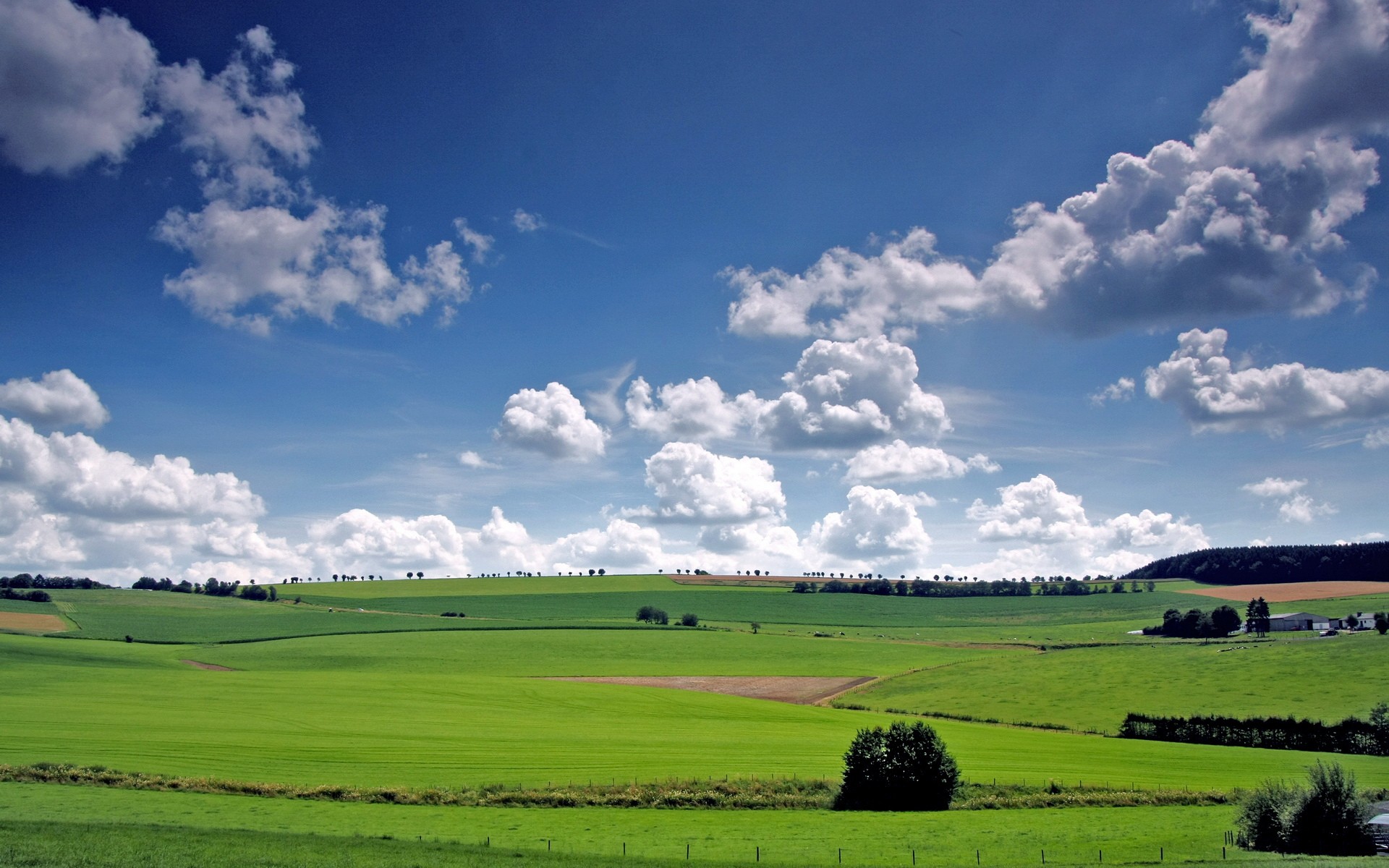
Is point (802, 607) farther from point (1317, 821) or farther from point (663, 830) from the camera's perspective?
point (1317, 821)

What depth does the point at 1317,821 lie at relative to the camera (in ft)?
104

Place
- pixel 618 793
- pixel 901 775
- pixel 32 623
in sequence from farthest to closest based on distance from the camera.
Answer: pixel 32 623 → pixel 901 775 → pixel 618 793

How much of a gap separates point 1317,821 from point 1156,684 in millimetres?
A: 46481

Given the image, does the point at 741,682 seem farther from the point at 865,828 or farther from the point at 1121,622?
the point at 1121,622

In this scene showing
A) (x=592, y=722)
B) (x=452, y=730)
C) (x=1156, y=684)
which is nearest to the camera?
(x=452, y=730)

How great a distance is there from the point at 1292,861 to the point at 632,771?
2777 centimetres

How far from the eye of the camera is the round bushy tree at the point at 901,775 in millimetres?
40156

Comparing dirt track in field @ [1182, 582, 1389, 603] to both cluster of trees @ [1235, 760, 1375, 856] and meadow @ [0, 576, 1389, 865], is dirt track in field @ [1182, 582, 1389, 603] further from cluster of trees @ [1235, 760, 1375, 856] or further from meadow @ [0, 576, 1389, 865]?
cluster of trees @ [1235, 760, 1375, 856]

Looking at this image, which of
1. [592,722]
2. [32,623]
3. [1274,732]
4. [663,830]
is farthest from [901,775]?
[32,623]

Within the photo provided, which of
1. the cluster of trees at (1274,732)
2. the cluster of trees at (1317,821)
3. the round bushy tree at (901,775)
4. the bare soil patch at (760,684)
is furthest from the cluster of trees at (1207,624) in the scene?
the cluster of trees at (1317,821)

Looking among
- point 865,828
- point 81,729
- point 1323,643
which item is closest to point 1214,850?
point 865,828

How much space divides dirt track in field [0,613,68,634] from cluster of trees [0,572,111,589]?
44.6 metres

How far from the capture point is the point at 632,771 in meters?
43.7

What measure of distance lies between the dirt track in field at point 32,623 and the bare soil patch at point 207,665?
2943cm
